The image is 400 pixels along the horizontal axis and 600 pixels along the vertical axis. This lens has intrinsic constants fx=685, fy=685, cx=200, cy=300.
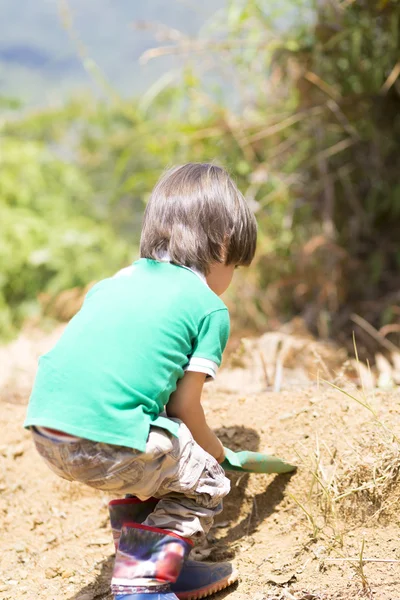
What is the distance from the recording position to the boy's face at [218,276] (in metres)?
1.84

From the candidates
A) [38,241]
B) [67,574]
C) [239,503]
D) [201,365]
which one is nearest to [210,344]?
[201,365]

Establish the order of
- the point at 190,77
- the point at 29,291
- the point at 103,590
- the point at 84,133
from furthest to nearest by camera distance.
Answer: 1. the point at 84,133
2. the point at 29,291
3. the point at 190,77
4. the point at 103,590

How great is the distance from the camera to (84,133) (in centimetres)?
645

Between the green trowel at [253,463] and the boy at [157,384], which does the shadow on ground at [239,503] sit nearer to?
the green trowel at [253,463]

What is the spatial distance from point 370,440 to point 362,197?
90.6 inches

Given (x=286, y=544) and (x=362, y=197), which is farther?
(x=362, y=197)

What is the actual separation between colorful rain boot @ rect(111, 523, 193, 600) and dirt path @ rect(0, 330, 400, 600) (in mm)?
224

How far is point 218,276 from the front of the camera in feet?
6.09

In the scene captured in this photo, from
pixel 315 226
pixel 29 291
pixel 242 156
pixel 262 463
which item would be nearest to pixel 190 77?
pixel 242 156

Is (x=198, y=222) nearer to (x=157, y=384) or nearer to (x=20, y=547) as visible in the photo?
(x=157, y=384)

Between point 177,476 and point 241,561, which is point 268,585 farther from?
point 177,476

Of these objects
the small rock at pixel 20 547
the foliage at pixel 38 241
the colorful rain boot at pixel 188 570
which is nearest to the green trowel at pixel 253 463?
the colorful rain boot at pixel 188 570

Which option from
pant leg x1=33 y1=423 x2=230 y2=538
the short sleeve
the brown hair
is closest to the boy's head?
the brown hair

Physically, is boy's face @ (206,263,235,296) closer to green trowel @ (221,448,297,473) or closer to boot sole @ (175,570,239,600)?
green trowel @ (221,448,297,473)
